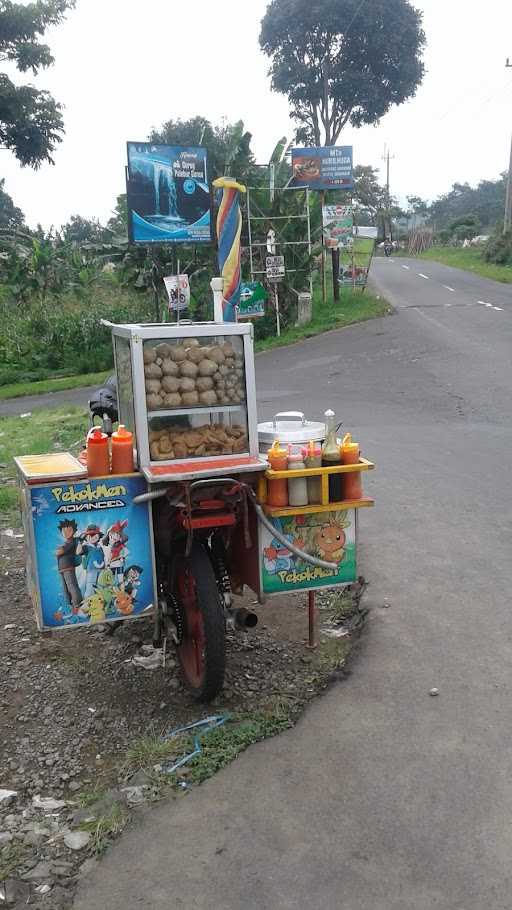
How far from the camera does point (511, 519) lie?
21.9ft

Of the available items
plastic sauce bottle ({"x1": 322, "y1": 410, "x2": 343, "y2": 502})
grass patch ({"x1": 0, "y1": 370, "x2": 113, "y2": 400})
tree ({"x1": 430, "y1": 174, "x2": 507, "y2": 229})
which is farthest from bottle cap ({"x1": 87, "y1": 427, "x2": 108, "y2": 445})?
tree ({"x1": 430, "y1": 174, "x2": 507, "y2": 229})

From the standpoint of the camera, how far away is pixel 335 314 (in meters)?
20.9

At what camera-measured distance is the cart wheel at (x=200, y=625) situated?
12.8ft

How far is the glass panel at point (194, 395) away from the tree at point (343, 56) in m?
36.7

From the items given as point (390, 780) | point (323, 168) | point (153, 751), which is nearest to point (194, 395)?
point (153, 751)

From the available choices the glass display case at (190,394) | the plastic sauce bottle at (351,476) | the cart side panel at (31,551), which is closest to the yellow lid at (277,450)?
the glass display case at (190,394)

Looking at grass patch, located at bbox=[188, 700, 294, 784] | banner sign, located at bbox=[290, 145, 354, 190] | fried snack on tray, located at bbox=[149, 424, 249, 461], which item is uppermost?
banner sign, located at bbox=[290, 145, 354, 190]

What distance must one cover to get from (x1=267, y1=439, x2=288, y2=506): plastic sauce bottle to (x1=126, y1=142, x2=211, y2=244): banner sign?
12825 millimetres

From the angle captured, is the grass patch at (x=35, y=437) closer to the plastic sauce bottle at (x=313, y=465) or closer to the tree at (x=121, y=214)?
the plastic sauce bottle at (x=313, y=465)

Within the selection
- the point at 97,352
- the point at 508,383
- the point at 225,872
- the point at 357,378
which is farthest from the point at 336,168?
the point at 225,872

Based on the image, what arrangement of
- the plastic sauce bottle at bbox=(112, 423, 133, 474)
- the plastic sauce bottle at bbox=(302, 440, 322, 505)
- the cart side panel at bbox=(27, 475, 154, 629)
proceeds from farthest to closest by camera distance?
1. the plastic sauce bottle at bbox=(302, 440, 322, 505)
2. the plastic sauce bottle at bbox=(112, 423, 133, 474)
3. the cart side panel at bbox=(27, 475, 154, 629)

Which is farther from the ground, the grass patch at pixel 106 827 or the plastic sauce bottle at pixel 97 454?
the plastic sauce bottle at pixel 97 454

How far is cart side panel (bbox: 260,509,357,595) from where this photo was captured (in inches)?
167

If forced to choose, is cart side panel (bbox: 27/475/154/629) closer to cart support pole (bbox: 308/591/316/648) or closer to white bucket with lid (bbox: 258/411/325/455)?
white bucket with lid (bbox: 258/411/325/455)
